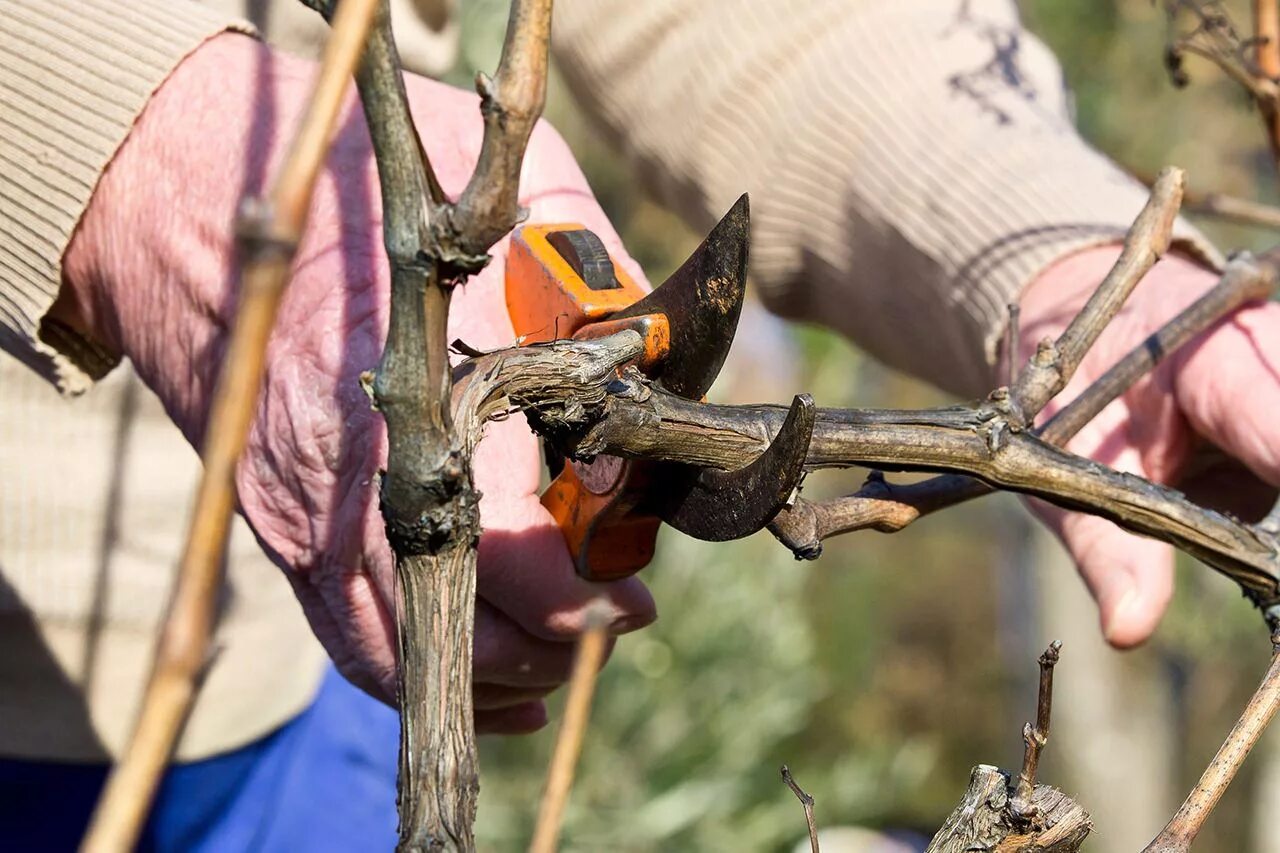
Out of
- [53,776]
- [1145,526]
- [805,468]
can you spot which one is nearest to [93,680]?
[53,776]

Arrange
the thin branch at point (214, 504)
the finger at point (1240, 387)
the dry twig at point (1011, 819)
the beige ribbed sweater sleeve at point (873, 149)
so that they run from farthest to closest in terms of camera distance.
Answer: the beige ribbed sweater sleeve at point (873, 149), the finger at point (1240, 387), the dry twig at point (1011, 819), the thin branch at point (214, 504)

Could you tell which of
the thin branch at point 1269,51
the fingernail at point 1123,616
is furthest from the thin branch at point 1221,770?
the thin branch at point 1269,51

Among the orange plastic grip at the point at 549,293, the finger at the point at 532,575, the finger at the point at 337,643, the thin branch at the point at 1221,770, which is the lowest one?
the finger at the point at 337,643

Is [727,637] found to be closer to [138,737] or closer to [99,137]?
[99,137]

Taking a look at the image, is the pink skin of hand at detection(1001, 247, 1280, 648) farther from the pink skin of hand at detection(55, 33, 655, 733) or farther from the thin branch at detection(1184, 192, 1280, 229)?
the pink skin of hand at detection(55, 33, 655, 733)

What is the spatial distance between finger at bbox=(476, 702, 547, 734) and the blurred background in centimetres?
150

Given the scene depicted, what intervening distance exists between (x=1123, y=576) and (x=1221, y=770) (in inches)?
16.4

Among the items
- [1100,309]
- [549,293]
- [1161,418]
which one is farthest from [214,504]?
[1161,418]

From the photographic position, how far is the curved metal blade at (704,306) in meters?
0.69

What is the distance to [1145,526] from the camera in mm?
831

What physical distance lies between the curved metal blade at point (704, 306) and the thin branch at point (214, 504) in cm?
37

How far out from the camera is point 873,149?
1.48m

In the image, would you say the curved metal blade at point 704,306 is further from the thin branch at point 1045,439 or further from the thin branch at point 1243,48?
the thin branch at point 1243,48

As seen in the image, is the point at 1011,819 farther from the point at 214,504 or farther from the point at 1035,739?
the point at 214,504
